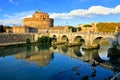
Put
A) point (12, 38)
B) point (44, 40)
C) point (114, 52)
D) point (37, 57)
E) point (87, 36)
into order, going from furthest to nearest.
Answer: point (12, 38)
point (44, 40)
point (87, 36)
point (37, 57)
point (114, 52)

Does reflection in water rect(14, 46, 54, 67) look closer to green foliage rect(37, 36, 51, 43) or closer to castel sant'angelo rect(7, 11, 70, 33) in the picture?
green foliage rect(37, 36, 51, 43)

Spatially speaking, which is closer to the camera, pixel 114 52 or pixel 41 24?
pixel 114 52

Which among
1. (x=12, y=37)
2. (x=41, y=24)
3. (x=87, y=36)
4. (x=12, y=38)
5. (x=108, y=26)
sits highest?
(x=41, y=24)

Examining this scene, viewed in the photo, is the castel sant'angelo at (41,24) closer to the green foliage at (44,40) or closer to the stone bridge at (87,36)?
the stone bridge at (87,36)

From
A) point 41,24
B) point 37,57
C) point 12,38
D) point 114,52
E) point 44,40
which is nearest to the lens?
point 114,52

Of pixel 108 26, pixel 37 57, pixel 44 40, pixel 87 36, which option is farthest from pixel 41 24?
pixel 37 57

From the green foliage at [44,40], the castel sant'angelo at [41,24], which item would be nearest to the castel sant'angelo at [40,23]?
the castel sant'angelo at [41,24]

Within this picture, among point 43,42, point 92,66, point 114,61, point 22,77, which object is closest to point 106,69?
point 92,66

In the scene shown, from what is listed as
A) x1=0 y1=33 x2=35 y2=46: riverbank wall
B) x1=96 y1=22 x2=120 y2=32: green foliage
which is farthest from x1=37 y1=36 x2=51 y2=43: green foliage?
x1=96 y1=22 x2=120 y2=32: green foliage

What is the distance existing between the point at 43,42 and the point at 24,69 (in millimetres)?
22569

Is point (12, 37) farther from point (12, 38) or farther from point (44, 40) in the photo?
point (44, 40)

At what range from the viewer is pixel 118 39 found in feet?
80.8

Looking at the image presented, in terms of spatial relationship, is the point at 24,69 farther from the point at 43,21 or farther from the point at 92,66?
the point at 43,21

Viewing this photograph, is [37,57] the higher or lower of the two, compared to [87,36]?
lower
